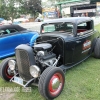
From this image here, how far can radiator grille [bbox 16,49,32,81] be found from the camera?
3.15m

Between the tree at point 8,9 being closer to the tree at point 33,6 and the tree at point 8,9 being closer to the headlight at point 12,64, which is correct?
the tree at point 33,6

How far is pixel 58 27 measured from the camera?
14.5ft

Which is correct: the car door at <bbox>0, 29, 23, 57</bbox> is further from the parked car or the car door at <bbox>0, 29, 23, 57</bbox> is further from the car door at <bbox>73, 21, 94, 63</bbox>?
the car door at <bbox>73, 21, 94, 63</bbox>

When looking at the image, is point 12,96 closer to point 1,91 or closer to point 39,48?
point 1,91

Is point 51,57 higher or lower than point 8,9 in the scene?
lower

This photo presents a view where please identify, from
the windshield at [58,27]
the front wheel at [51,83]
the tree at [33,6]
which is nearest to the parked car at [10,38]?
the windshield at [58,27]

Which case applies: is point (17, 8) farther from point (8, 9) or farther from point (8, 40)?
point (8, 40)

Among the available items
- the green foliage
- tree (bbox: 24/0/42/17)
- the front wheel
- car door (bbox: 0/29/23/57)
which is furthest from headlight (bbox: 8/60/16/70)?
tree (bbox: 24/0/42/17)

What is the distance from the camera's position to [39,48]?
11.4 ft

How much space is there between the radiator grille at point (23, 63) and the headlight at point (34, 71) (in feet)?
0.59

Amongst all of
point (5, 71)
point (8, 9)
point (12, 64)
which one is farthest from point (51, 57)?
point (8, 9)

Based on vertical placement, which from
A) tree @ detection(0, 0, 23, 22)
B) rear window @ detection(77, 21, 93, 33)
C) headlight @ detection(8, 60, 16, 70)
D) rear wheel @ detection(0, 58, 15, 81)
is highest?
tree @ detection(0, 0, 23, 22)

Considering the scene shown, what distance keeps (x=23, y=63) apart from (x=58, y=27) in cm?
175

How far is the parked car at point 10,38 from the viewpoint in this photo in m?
5.79
